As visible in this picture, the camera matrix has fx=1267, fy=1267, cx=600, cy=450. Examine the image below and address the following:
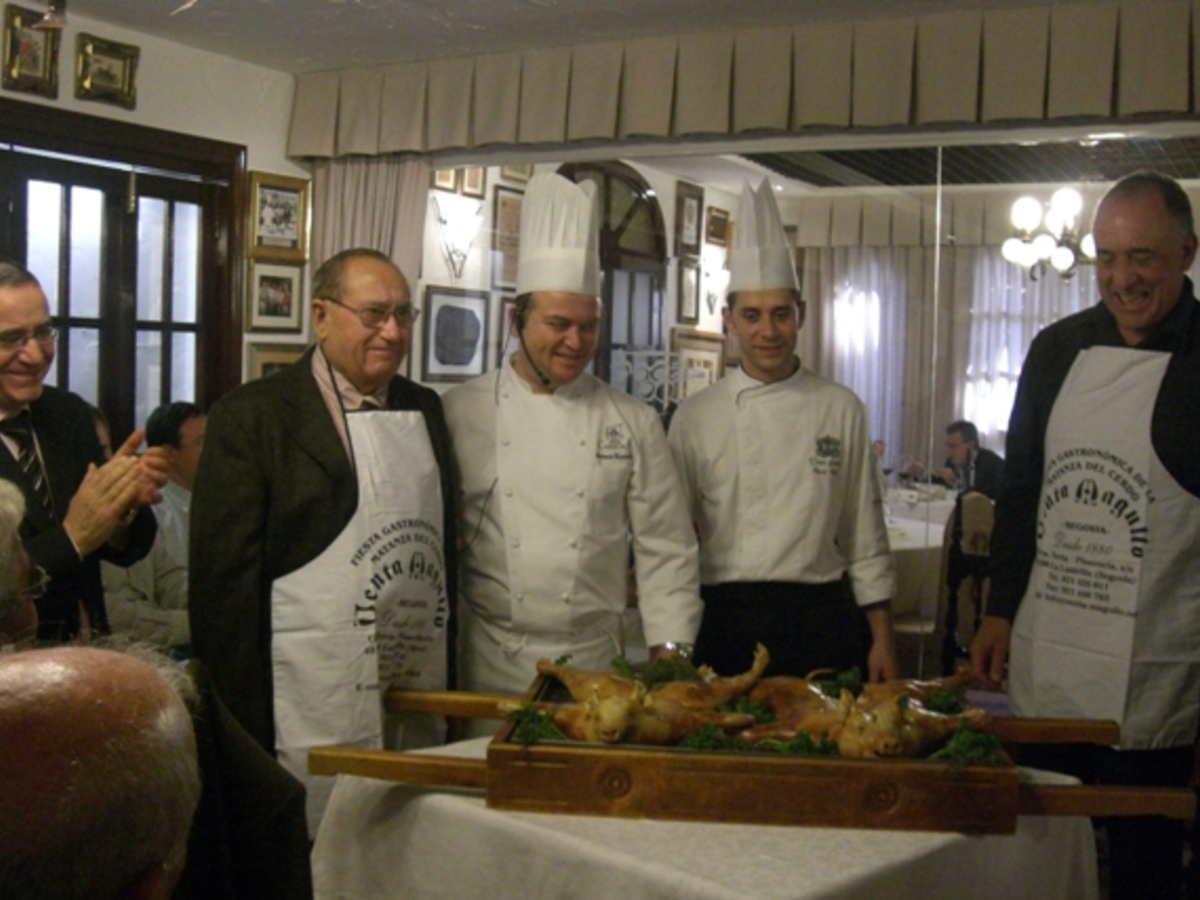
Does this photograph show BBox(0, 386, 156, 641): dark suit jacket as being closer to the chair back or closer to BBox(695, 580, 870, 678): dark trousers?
BBox(695, 580, 870, 678): dark trousers

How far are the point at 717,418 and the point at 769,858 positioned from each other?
1.33 meters

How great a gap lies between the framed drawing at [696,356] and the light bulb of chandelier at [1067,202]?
1.32 metres

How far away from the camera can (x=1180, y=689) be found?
225 centimetres

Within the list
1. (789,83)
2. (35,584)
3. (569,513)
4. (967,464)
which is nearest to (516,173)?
(789,83)

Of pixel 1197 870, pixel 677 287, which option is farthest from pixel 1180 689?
pixel 677 287

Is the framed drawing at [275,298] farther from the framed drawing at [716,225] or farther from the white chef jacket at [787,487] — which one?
the white chef jacket at [787,487]

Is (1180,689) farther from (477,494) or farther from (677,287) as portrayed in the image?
(677,287)

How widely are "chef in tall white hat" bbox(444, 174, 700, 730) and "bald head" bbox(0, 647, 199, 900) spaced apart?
5.31 ft

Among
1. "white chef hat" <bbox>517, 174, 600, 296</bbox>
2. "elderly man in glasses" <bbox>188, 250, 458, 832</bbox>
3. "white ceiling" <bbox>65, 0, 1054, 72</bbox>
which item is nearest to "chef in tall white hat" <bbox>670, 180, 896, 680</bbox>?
"white chef hat" <bbox>517, 174, 600, 296</bbox>

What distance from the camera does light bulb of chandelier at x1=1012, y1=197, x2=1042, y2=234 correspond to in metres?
4.03

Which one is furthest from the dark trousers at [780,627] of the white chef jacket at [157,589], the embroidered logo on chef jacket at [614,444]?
the white chef jacket at [157,589]

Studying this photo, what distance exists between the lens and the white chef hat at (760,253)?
2666mm

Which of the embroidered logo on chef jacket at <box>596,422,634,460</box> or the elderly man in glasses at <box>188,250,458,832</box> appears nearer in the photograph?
the elderly man in glasses at <box>188,250,458,832</box>

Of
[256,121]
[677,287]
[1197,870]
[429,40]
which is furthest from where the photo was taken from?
[677,287]
